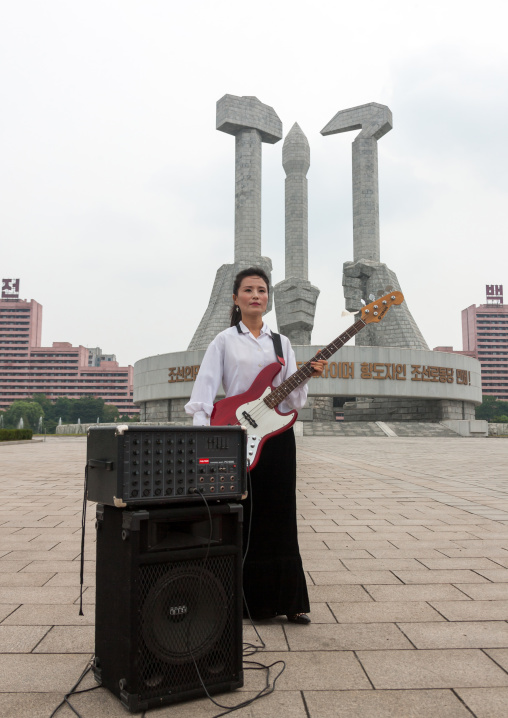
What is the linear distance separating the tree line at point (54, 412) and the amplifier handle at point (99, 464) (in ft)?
295

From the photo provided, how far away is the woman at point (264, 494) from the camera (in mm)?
3049

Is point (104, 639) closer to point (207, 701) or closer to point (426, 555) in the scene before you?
point (207, 701)

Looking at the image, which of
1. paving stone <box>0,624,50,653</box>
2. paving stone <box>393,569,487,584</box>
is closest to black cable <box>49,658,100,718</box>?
paving stone <box>0,624,50,653</box>

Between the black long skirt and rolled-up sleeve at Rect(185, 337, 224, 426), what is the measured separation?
42 cm

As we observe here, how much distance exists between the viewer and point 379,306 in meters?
4.11

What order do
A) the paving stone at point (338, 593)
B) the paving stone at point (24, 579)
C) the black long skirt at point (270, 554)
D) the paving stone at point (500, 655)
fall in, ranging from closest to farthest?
1. the paving stone at point (500, 655)
2. the black long skirt at point (270, 554)
3. the paving stone at point (338, 593)
4. the paving stone at point (24, 579)

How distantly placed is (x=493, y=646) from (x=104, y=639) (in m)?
1.80

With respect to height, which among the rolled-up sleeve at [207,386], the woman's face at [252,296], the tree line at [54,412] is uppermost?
the woman's face at [252,296]

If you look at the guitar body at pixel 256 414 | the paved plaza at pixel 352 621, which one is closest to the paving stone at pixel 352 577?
the paved plaza at pixel 352 621

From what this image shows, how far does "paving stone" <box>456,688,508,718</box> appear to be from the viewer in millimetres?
2043

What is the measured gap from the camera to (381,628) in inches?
117

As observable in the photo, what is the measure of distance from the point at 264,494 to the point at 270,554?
318 mm

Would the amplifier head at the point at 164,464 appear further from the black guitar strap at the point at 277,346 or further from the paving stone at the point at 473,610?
the paving stone at the point at 473,610

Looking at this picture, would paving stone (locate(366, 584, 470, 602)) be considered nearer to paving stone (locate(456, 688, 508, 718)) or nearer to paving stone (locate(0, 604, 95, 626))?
paving stone (locate(456, 688, 508, 718))
